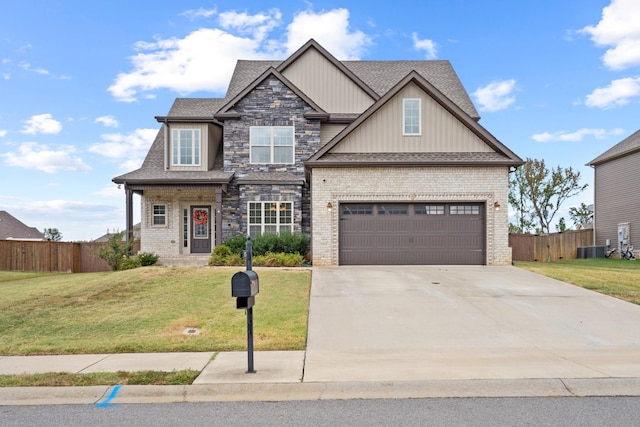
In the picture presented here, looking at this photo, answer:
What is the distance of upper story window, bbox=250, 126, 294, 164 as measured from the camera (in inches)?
902

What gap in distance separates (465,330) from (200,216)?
17.2 metres

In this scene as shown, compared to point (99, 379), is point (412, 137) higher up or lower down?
higher up

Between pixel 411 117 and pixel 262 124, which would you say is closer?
pixel 411 117

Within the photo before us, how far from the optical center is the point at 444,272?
16.8m

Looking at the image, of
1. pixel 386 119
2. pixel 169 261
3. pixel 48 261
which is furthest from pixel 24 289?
pixel 386 119

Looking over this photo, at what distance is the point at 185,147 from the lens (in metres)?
23.8

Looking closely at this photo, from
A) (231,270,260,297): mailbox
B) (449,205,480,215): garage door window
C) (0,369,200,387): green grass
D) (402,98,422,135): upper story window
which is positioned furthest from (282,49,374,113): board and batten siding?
(0,369,200,387): green grass

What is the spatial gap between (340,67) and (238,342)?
62.3 ft

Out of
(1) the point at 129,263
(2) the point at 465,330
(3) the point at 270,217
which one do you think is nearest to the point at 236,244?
(3) the point at 270,217

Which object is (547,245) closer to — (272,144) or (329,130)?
(329,130)

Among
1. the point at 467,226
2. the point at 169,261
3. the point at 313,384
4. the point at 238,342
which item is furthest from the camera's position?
the point at 169,261

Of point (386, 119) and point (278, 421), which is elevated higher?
point (386, 119)

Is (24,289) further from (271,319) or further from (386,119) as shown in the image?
(386,119)

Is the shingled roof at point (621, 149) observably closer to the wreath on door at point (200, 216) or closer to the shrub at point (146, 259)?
the wreath on door at point (200, 216)
